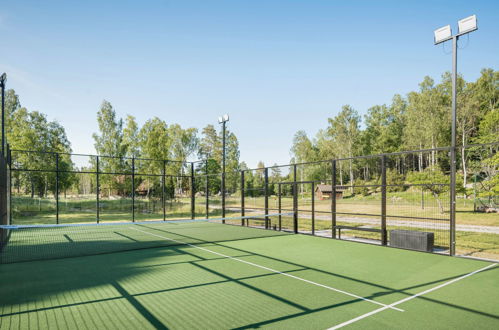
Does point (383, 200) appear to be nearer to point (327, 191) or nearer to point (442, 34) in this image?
point (442, 34)

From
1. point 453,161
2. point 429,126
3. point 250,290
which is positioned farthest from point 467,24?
point 429,126

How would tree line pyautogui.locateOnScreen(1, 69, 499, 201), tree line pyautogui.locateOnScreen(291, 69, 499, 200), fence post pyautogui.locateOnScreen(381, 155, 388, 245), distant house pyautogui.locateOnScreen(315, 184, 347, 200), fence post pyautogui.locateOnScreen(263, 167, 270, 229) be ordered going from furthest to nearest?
tree line pyautogui.locateOnScreen(291, 69, 499, 200) → tree line pyautogui.locateOnScreen(1, 69, 499, 201) → fence post pyautogui.locateOnScreen(263, 167, 270, 229) → distant house pyautogui.locateOnScreen(315, 184, 347, 200) → fence post pyautogui.locateOnScreen(381, 155, 388, 245)

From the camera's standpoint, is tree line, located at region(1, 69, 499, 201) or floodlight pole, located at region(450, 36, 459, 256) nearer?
floodlight pole, located at region(450, 36, 459, 256)

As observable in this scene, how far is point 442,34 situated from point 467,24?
791 mm

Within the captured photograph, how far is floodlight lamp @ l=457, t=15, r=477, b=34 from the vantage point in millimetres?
7968

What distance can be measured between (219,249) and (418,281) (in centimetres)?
562

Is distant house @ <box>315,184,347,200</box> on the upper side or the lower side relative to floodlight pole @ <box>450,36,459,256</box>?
lower

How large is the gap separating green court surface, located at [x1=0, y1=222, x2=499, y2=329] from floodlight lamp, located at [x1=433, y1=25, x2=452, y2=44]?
641cm

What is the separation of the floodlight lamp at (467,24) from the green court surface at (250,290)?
626 centimetres

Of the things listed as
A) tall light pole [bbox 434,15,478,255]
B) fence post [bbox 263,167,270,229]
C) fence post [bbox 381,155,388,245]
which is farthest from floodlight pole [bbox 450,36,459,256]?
fence post [bbox 263,167,270,229]

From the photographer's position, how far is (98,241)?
11352 mm

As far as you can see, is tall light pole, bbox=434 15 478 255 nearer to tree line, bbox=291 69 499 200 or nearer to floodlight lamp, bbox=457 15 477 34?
Result: floodlight lamp, bbox=457 15 477 34

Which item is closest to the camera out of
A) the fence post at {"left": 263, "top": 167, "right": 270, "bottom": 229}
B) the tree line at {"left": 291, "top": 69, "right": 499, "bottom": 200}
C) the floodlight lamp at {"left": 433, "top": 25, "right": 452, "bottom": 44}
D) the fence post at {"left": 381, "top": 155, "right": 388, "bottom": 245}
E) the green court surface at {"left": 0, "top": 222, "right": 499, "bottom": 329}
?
the green court surface at {"left": 0, "top": 222, "right": 499, "bottom": 329}

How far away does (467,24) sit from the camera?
816 cm
